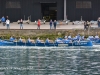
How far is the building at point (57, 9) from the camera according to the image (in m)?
99.7

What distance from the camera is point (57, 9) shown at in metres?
101

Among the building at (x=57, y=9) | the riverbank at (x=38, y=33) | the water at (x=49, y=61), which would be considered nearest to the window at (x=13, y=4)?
the building at (x=57, y=9)

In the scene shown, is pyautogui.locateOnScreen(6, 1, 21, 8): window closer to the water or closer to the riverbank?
the riverbank

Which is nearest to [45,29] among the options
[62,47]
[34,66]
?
[62,47]

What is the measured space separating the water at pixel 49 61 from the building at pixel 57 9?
20.6m

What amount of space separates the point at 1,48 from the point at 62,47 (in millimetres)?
8454

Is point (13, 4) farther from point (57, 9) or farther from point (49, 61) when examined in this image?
point (49, 61)

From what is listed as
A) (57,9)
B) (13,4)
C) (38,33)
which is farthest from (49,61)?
(13,4)

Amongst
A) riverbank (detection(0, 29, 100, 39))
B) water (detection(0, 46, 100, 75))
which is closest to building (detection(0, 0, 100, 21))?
riverbank (detection(0, 29, 100, 39))

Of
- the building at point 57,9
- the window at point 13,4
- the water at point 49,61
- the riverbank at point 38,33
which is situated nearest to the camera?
the water at point 49,61

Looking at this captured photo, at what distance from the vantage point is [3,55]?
2675 inches

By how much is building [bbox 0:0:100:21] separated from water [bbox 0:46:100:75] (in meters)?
20.6

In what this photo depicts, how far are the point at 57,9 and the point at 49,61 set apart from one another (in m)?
39.6

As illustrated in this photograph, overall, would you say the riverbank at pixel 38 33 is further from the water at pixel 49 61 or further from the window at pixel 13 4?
the window at pixel 13 4
